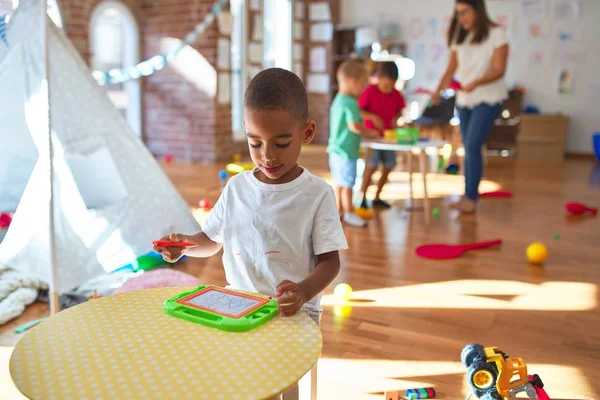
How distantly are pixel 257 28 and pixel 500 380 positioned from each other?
5408mm

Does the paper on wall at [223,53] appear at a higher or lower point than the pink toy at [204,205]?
higher

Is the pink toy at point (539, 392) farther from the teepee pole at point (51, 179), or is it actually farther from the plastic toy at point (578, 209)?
the plastic toy at point (578, 209)

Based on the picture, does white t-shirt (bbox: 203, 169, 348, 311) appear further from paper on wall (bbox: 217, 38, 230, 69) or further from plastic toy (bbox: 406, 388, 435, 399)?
paper on wall (bbox: 217, 38, 230, 69)

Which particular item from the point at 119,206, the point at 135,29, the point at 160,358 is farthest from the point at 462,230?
the point at 135,29

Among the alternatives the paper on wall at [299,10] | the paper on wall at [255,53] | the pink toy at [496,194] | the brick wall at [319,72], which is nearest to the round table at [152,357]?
the pink toy at [496,194]

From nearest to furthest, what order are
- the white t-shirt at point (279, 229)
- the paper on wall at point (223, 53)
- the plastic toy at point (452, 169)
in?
the white t-shirt at point (279, 229), the plastic toy at point (452, 169), the paper on wall at point (223, 53)

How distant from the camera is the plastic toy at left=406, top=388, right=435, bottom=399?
147 cm

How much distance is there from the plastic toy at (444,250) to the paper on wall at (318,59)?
472 cm

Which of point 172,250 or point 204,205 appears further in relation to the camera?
point 204,205

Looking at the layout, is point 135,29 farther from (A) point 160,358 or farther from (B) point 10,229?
(A) point 160,358

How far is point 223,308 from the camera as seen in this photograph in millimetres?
932

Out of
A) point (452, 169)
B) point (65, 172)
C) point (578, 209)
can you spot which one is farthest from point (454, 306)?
point (452, 169)

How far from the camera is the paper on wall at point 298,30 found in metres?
7.13

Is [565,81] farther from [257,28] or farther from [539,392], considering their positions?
[539,392]
